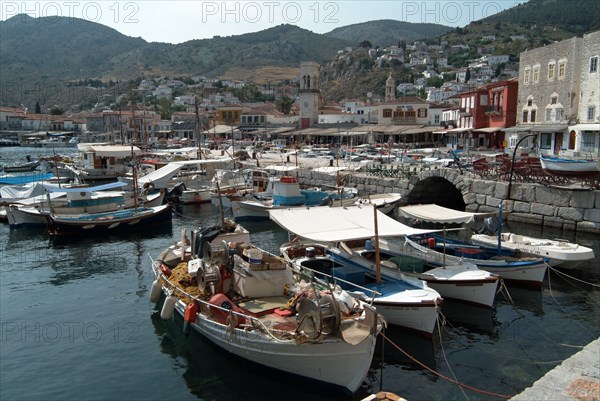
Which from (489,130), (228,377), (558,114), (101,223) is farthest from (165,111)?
(228,377)

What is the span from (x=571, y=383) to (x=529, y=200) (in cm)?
2356

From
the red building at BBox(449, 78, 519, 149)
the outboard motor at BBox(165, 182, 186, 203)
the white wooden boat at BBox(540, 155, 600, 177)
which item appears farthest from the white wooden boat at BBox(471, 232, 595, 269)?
the red building at BBox(449, 78, 519, 149)

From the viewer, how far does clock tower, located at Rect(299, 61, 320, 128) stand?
92750 millimetres

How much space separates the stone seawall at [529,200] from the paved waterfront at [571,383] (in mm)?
18159

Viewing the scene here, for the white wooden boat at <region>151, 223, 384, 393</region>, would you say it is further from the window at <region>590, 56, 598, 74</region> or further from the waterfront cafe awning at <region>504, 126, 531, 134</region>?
the waterfront cafe awning at <region>504, 126, 531, 134</region>

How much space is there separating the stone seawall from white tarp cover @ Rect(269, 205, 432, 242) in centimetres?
1286

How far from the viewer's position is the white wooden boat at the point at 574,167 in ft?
90.8

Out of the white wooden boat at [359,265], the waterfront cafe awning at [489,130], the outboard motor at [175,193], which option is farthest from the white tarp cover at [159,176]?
the waterfront cafe awning at [489,130]

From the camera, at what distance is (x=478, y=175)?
34656 mm

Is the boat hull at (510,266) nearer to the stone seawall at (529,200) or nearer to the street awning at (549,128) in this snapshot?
the stone seawall at (529,200)

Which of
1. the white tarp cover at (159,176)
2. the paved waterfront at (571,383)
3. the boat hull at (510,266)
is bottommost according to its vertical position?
the boat hull at (510,266)

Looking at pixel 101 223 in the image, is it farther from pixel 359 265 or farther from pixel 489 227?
pixel 489 227

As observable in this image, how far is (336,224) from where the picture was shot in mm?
17016

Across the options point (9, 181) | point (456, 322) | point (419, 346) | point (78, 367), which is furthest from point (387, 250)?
point (9, 181)
